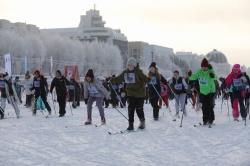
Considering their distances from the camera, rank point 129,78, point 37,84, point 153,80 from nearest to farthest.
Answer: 1. point 129,78
2. point 153,80
3. point 37,84

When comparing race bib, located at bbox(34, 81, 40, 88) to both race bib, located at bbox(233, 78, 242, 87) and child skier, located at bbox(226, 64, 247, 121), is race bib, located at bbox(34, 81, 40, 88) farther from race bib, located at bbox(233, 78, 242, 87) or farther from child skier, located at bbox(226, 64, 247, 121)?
race bib, located at bbox(233, 78, 242, 87)

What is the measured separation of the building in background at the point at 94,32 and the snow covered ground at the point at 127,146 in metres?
126

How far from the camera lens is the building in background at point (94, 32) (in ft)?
472

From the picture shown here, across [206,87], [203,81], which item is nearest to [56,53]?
[203,81]

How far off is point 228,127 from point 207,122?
0.73 metres

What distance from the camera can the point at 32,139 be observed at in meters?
9.72

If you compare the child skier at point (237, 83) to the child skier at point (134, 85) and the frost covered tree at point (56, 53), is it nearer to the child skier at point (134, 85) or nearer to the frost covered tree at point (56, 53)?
the child skier at point (134, 85)

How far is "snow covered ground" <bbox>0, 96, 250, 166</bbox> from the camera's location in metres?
7.01

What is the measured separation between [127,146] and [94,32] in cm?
13931

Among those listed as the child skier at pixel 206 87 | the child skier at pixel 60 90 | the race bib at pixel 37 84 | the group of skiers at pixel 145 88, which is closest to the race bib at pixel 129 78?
the group of skiers at pixel 145 88

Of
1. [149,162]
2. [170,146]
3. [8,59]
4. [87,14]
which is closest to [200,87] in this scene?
[170,146]

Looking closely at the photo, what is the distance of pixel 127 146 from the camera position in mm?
8492

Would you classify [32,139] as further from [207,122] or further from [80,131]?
[207,122]

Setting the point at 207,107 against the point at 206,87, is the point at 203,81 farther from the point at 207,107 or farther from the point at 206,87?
the point at 207,107
